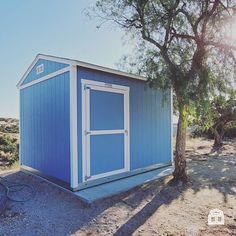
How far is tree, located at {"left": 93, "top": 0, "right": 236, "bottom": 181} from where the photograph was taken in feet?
14.4

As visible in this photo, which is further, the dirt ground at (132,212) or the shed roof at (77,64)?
the shed roof at (77,64)

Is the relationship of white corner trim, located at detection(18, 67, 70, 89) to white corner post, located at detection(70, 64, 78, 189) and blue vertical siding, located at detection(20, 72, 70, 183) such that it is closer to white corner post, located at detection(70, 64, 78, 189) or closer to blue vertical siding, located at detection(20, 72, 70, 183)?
blue vertical siding, located at detection(20, 72, 70, 183)

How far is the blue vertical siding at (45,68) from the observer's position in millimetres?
4581

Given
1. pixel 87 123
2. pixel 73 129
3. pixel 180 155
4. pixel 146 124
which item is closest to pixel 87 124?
pixel 87 123

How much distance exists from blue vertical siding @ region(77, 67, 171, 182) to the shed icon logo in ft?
7.08

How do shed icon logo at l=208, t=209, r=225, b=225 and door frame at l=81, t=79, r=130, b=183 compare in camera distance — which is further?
door frame at l=81, t=79, r=130, b=183

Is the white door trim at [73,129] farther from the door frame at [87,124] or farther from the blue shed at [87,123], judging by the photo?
the door frame at [87,124]

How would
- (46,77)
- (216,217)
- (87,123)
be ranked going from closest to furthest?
1. (216,217)
2. (87,123)
3. (46,77)

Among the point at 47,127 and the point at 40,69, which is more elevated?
the point at 40,69

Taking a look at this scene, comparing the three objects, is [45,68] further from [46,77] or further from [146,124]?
[146,124]

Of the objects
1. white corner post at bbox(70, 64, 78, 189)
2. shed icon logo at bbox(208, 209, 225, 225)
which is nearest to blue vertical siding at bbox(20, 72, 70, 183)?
white corner post at bbox(70, 64, 78, 189)

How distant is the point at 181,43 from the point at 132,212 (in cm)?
346

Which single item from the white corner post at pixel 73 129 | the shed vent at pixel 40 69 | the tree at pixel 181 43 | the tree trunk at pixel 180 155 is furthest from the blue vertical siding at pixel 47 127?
the tree trunk at pixel 180 155

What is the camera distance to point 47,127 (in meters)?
5.04
